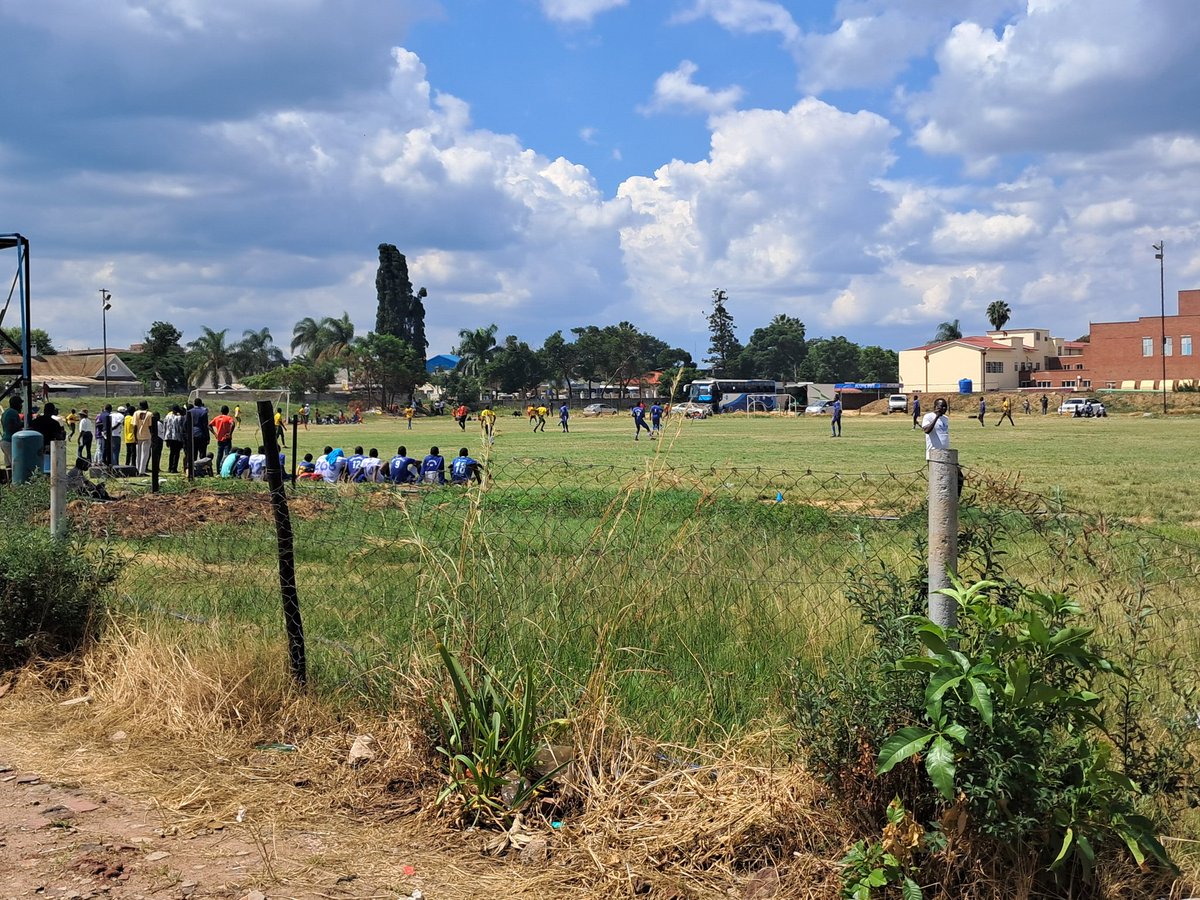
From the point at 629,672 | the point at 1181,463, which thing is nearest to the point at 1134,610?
the point at 629,672

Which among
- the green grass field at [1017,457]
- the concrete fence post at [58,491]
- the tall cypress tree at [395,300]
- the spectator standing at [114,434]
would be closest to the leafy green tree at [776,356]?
the tall cypress tree at [395,300]

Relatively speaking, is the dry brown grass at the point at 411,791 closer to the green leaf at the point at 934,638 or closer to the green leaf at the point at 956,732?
the green leaf at the point at 956,732

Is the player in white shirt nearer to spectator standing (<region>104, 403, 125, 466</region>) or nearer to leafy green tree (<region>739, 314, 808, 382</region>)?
spectator standing (<region>104, 403, 125, 466</region>)

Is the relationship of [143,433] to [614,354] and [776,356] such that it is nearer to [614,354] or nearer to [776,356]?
[614,354]

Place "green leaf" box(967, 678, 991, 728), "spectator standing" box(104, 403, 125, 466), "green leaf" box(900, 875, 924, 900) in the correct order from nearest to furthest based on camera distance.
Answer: "green leaf" box(967, 678, 991, 728) < "green leaf" box(900, 875, 924, 900) < "spectator standing" box(104, 403, 125, 466)

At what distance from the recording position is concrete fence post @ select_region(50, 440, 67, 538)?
23.4 feet

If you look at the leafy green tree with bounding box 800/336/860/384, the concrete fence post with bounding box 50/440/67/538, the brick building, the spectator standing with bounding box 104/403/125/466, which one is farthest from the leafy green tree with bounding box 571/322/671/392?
the concrete fence post with bounding box 50/440/67/538

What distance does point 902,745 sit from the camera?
327 centimetres

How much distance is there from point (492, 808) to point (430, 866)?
368 mm

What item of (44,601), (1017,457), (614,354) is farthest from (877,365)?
(44,601)

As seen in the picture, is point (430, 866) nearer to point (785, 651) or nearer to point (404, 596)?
point (785, 651)

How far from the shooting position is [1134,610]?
12.8ft

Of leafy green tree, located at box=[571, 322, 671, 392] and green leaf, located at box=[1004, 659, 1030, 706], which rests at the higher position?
leafy green tree, located at box=[571, 322, 671, 392]

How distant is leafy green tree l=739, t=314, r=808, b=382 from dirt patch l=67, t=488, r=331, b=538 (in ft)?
479
